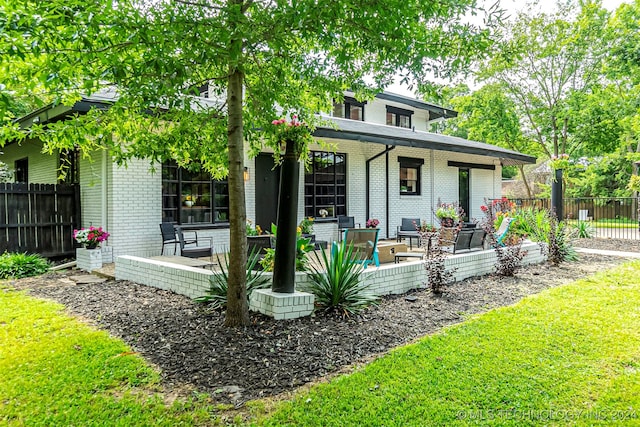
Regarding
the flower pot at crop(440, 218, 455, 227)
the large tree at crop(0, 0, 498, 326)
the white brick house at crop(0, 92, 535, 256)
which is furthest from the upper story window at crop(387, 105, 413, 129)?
the large tree at crop(0, 0, 498, 326)

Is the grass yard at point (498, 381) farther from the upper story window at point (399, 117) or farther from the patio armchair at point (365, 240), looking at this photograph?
the upper story window at point (399, 117)

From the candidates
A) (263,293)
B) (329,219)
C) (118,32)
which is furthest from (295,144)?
(329,219)

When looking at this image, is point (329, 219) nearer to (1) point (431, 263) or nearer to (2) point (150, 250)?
(2) point (150, 250)

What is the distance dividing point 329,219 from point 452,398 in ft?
28.2

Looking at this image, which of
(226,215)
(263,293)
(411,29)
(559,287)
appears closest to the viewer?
(411,29)

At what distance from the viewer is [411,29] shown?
3516 mm

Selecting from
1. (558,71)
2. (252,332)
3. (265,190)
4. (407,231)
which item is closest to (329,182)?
(265,190)

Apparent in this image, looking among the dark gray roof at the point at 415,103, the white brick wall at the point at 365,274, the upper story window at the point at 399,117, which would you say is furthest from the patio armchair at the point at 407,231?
the upper story window at the point at 399,117

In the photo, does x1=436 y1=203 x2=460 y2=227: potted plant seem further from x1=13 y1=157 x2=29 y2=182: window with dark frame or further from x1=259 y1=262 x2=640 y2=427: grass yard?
x1=13 y1=157 x2=29 y2=182: window with dark frame

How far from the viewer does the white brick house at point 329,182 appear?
26.6 feet

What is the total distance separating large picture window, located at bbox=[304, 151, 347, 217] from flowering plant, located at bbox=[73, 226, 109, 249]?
5.15m

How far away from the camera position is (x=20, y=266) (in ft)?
24.3

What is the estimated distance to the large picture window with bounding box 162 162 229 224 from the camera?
866cm

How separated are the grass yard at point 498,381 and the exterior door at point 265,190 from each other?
665cm
